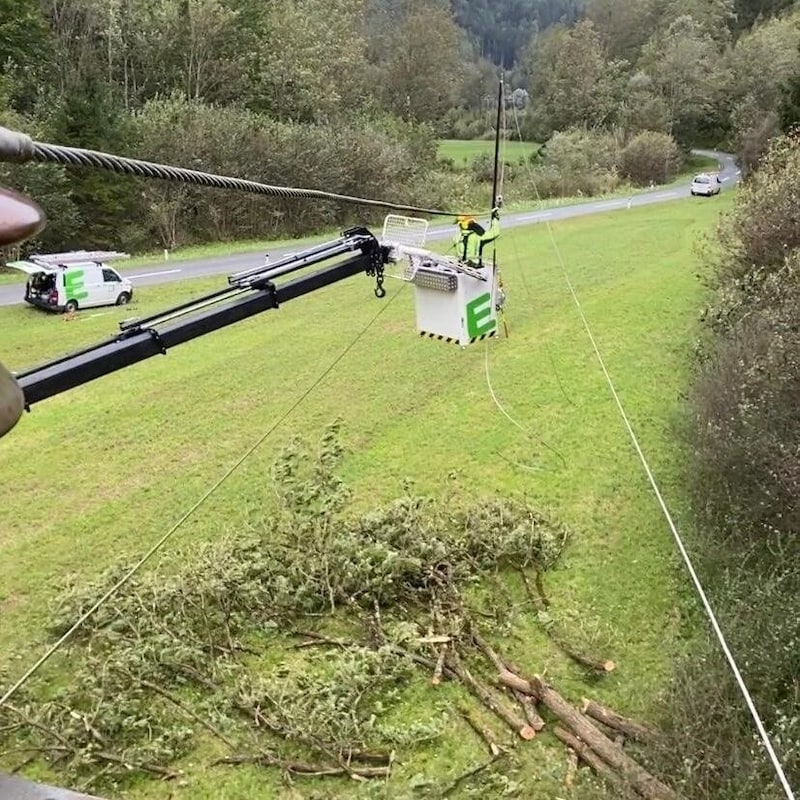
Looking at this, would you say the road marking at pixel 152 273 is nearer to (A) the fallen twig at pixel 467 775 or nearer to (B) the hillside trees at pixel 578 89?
(A) the fallen twig at pixel 467 775

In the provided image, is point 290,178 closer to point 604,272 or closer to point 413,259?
point 604,272

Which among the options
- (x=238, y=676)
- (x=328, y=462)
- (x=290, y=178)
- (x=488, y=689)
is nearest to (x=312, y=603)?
(x=238, y=676)

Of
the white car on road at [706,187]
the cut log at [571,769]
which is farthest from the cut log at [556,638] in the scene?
the white car on road at [706,187]

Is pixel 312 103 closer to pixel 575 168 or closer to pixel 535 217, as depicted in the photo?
pixel 535 217

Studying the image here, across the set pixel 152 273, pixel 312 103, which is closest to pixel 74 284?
pixel 152 273

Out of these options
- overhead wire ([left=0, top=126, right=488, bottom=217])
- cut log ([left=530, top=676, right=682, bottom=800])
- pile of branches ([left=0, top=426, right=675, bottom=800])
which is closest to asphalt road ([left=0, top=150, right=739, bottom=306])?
pile of branches ([left=0, top=426, right=675, bottom=800])
